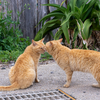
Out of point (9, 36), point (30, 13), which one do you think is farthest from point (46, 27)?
point (9, 36)

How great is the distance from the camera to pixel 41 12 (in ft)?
20.1

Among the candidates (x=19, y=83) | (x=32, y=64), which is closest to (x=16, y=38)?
(x=32, y=64)

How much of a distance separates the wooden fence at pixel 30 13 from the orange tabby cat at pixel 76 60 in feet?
10.4

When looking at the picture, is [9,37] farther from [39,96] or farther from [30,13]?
[39,96]

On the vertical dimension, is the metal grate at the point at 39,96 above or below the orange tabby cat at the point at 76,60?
below

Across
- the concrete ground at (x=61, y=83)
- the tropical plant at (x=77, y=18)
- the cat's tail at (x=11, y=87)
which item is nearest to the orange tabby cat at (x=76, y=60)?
the concrete ground at (x=61, y=83)

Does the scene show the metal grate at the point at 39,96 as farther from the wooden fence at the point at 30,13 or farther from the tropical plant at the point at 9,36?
the wooden fence at the point at 30,13

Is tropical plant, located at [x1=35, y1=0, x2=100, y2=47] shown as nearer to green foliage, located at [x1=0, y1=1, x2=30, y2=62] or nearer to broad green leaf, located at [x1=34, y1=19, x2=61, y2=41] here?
broad green leaf, located at [x1=34, y1=19, x2=61, y2=41]

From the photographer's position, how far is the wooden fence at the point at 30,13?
6098 millimetres

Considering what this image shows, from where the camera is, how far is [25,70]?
2.97 meters

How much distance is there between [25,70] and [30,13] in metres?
3.70

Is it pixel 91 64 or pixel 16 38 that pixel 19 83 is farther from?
pixel 16 38

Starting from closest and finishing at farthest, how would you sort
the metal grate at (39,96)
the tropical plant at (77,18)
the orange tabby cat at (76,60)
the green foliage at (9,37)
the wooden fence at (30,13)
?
the metal grate at (39,96) → the orange tabby cat at (76,60) → the tropical plant at (77,18) → the green foliage at (9,37) → the wooden fence at (30,13)

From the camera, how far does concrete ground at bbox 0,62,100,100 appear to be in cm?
264
